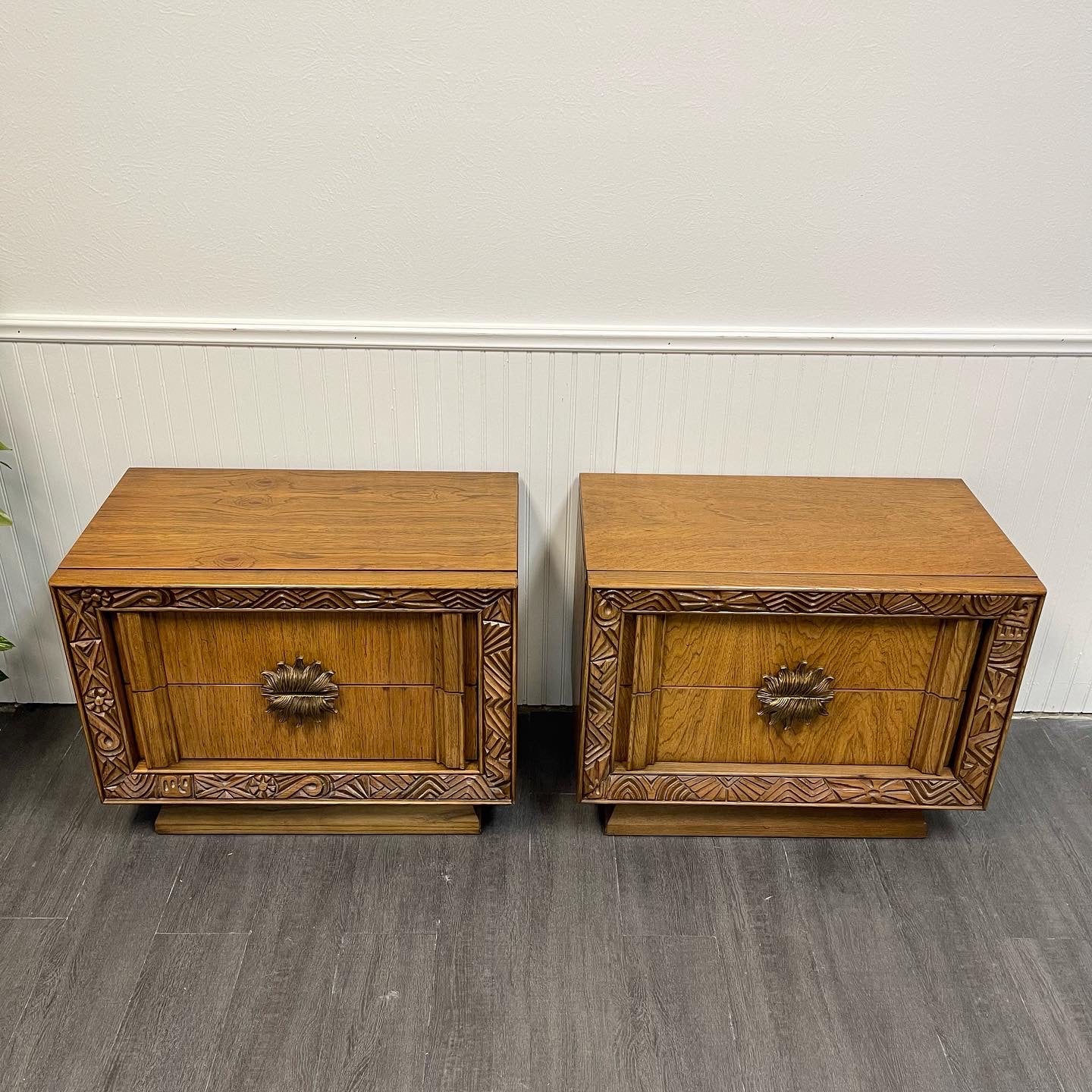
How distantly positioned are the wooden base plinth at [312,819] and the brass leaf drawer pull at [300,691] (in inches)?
9.1

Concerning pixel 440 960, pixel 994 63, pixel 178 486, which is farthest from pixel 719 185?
pixel 440 960

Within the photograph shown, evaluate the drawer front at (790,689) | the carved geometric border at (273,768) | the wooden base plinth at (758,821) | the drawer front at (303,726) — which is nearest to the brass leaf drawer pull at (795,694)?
the drawer front at (790,689)

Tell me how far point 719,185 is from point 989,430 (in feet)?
2.39

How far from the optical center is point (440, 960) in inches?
62.7

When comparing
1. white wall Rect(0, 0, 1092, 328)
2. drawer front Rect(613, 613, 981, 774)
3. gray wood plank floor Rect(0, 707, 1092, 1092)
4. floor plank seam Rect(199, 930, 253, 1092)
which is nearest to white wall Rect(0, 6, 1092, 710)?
white wall Rect(0, 0, 1092, 328)

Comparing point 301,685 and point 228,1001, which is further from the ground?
point 301,685

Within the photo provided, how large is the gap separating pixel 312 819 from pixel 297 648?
0.39m

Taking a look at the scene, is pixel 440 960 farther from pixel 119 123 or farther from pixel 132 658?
pixel 119 123

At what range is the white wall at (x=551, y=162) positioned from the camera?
1.55m

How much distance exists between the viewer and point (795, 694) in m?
1.67

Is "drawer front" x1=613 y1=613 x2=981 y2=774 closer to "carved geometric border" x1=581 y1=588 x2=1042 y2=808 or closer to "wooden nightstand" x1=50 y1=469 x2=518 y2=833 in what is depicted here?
"carved geometric border" x1=581 y1=588 x2=1042 y2=808

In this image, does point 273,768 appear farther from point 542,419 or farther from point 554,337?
point 554,337

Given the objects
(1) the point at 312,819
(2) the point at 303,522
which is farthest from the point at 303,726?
(2) the point at 303,522

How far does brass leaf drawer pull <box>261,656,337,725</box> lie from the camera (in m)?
1.65
